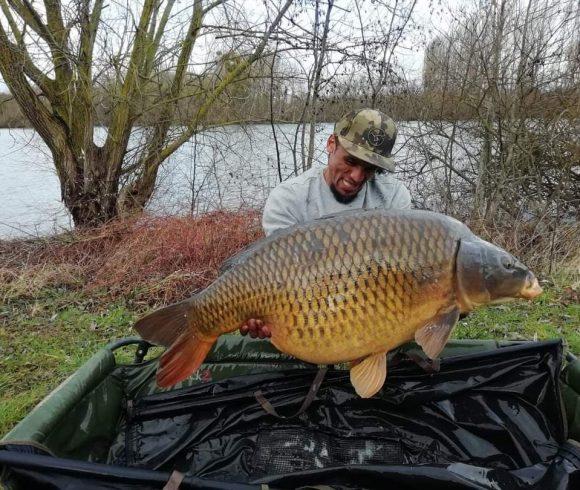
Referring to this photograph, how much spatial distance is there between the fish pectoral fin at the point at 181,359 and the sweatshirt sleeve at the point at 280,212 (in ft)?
1.67

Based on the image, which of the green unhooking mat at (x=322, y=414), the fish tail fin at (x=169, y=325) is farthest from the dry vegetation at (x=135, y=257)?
the fish tail fin at (x=169, y=325)

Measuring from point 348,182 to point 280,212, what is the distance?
0.24 meters

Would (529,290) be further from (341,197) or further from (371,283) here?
(341,197)

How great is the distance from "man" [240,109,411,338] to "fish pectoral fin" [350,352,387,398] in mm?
426

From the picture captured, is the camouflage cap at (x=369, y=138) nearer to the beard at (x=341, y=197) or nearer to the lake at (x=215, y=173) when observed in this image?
the beard at (x=341, y=197)

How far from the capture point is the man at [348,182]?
143cm

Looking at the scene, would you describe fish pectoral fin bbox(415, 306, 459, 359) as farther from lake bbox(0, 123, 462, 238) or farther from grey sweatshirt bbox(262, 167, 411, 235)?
lake bbox(0, 123, 462, 238)

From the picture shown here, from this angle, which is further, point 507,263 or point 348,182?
point 348,182

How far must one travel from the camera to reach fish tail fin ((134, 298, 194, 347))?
1254 mm

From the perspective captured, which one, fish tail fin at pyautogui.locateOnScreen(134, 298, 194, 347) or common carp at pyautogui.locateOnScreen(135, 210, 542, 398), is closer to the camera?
common carp at pyautogui.locateOnScreen(135, 210, 542, 398)

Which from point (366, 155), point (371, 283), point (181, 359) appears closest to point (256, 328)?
point (181, 359)

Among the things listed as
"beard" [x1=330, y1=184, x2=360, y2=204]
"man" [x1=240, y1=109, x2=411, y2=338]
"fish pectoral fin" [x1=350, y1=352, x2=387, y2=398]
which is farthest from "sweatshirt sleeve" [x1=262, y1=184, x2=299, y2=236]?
"fish pectoral fin" [x1=350, y1=352, x2=387, y2=398]

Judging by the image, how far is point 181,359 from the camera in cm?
124

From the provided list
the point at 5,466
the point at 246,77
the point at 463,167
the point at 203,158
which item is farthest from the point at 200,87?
the point at 5,466
